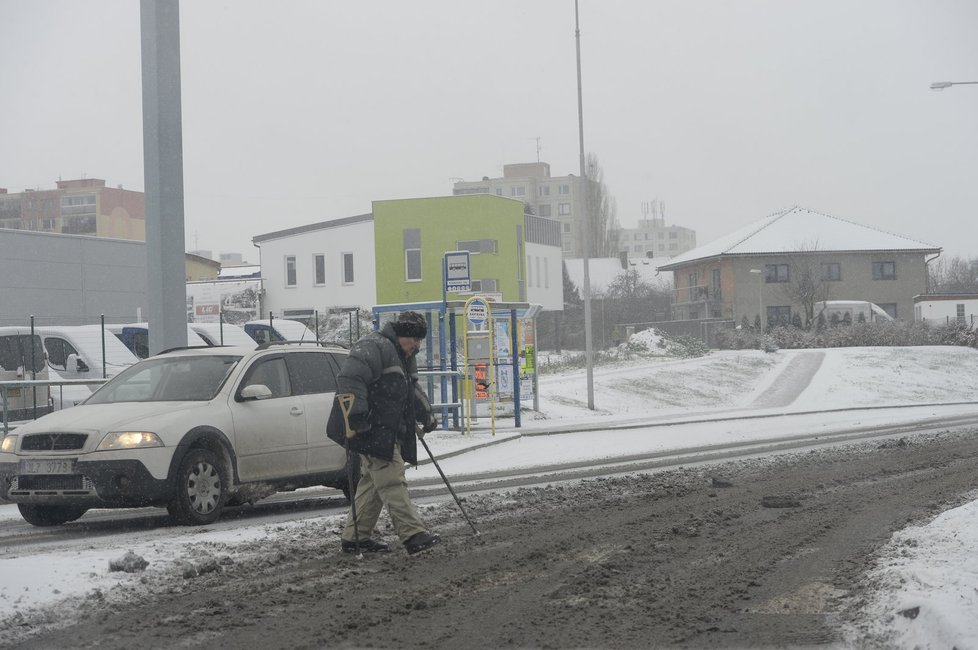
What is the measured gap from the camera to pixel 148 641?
572 centimetres

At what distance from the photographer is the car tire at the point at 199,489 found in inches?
395

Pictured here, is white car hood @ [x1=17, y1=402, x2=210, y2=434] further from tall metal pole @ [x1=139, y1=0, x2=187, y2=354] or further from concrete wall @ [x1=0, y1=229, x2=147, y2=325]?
concrete wall @ [x1=0, y1=229, x2=147, y2=325]

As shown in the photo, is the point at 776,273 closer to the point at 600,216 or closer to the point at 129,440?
the point at 600,216

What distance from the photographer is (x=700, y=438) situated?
21172mm

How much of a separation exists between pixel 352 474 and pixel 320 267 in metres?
56.3

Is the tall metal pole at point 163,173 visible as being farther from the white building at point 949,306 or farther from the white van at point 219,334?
the white building at point 949,306

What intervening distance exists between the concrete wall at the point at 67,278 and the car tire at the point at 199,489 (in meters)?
35.7

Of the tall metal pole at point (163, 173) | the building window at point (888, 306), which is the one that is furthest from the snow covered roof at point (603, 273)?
the tall metal pole at point (163, 173)

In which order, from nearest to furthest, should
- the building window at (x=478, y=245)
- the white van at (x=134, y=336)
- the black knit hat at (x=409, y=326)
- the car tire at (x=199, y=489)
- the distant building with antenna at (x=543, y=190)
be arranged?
the black knit hat at (x=409, y=326)
the car tire at (x=199, y=489)
the white van at (x=134, y=336)
the building window at (x=478, y=245)
the distant building with antenna at (x=543, y=190)

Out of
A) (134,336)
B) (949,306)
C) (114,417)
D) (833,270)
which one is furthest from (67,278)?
(949,306)

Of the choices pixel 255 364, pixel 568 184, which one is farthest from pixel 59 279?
pixel 568 184

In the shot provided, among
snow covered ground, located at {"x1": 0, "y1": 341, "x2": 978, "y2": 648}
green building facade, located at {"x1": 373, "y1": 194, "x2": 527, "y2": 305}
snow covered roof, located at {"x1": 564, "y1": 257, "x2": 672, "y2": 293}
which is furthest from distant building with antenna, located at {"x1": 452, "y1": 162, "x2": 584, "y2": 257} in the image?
snow covered ground, located at {"x1": 0, "y1": 341, "x2": 978, "y2": 648}

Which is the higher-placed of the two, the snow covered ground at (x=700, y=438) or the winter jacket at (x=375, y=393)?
the winter jacket at (x=375, y=393)

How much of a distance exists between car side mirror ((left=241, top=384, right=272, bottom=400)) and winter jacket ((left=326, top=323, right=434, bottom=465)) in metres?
2.56
